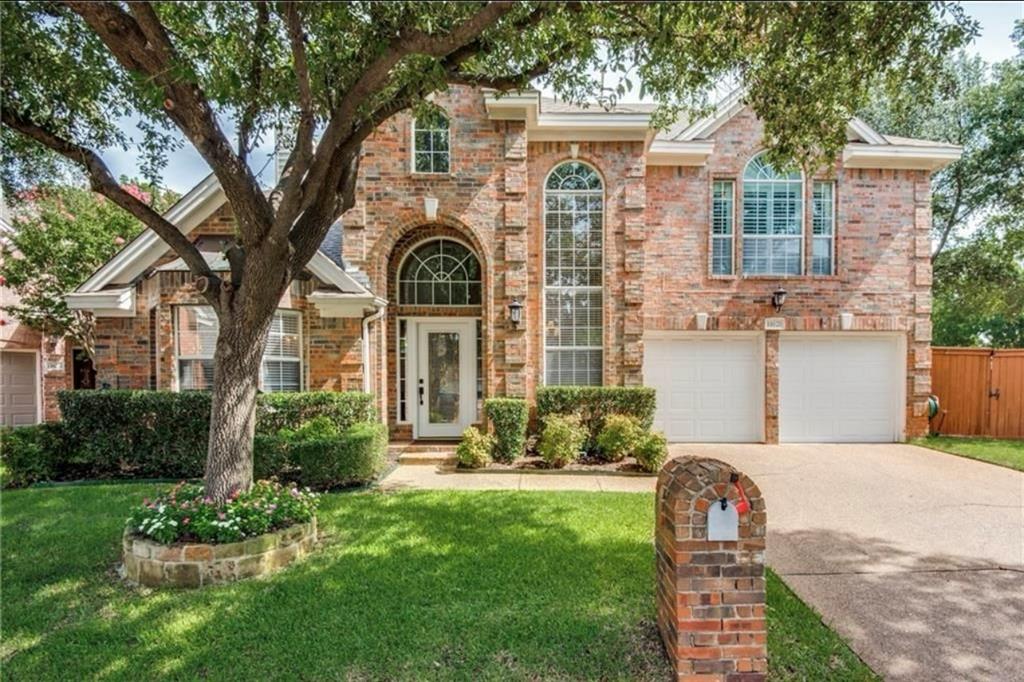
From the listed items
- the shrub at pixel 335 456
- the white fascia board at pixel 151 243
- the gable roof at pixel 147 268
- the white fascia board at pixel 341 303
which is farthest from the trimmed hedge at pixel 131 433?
the white fascia board at pixel 341 303

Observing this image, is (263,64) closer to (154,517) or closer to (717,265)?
(154,517)

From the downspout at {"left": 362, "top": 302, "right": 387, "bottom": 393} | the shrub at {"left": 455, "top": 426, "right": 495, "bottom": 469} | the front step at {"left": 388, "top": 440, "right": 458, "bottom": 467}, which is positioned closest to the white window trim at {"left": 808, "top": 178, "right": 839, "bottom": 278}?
the shrub at {"left": 455, "top": 426, "right": 495, "bottom": 469}

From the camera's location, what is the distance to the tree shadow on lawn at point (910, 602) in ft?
10.1

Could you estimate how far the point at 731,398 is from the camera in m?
10.1

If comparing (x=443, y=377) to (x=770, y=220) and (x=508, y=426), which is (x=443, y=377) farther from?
(x=770, y=220)

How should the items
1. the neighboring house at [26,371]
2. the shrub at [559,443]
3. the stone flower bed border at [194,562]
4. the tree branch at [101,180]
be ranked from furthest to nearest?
the neighboring house at [26,371] < the shrub at [559,443] < the tree branch at [101,180] < the stone flower bed border at [194,562]

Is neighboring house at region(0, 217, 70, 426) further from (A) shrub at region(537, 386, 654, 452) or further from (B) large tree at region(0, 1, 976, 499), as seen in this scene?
(A) shrub at region(537, 386, 654, 452)

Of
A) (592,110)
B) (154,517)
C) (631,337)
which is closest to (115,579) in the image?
(154,517)

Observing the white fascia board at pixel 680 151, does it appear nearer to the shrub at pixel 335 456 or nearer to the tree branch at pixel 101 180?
the shrub at pixel 335 456

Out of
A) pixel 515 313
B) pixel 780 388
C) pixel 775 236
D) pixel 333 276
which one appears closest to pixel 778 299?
pixel 775 236

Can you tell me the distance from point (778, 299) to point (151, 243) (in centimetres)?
1139

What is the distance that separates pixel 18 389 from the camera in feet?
42.6

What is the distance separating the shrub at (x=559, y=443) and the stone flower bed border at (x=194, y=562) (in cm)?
457

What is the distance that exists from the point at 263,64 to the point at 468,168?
4.95 metres
